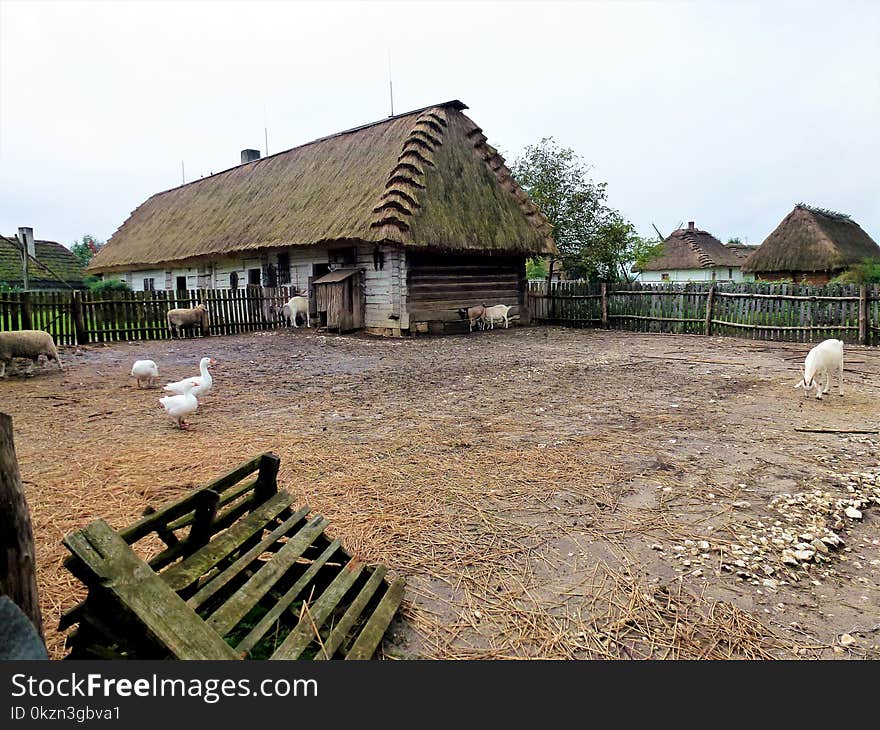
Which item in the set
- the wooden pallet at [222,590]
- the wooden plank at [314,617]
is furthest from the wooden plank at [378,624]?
the wooden plank at [314,617]

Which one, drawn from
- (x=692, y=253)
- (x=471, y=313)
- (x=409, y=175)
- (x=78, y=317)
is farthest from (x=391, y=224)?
(x=692, y=253)

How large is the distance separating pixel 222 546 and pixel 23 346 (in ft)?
29.1

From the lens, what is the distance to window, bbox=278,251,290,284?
62.4 feet

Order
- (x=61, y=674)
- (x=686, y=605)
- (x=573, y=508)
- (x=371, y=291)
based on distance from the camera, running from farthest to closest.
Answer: (x=371, y=291) < (x=573, y=508) < (x=686, y=605) < (x=61, y=674)

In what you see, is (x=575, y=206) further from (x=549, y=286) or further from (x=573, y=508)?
(x=573, y=508)

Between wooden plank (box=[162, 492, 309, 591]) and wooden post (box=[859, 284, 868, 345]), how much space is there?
15.0 m

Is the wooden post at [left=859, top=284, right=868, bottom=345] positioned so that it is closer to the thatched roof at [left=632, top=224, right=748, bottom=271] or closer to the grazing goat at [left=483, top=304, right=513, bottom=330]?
the grazing goat at [left=483, top=304, right=513, bottom=330]

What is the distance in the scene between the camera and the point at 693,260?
40062mm

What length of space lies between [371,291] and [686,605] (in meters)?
14.4

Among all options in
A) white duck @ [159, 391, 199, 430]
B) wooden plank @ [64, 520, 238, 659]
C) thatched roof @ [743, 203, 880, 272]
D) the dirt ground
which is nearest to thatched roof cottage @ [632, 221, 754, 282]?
thatched roof @ [743, 203, 880, 272]

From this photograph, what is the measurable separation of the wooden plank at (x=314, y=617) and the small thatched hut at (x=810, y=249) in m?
30.8

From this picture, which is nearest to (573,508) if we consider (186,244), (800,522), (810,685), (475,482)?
(475,482)

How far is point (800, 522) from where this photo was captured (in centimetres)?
348

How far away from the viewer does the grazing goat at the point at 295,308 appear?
17.5m
